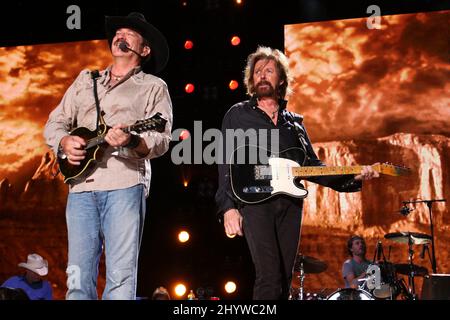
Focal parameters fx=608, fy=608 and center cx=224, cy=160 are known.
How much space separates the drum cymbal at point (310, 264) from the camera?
722 cm

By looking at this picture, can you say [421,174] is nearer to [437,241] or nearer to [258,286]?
[437,241]

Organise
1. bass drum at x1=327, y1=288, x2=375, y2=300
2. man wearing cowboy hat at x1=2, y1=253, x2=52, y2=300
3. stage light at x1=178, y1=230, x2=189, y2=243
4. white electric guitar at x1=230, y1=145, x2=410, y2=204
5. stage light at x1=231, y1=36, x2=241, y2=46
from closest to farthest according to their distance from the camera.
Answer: white electric guitar at x1=230, y1=145, x2=410, y2=204, bass drum at x1=327, y1=288, x2=375, y2=300, man wearing cowboy hat at x1=2, y1=253, x2=52, y2=300, stage light at x1=231, y1=36, x2=241, y2=46, stage light at x1=178, y1=230, x2=189, y2=243

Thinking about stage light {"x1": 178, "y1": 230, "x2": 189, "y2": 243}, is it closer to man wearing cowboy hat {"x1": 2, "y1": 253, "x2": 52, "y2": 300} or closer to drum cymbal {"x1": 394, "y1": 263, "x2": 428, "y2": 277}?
man wearing cowboy hat {"x1": 2, "y1": 253, "x2": 52, "y2": 300}

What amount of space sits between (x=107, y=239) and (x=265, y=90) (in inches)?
55.9

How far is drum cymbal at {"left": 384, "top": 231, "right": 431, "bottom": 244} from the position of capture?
6.95 m

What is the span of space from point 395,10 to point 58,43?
454cm

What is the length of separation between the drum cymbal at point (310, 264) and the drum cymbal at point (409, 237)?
2.76 ft

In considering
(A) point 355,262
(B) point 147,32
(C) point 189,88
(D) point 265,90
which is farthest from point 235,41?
(D) point 265,90

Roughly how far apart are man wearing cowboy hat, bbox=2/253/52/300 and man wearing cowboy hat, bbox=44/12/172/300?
11.4 ft

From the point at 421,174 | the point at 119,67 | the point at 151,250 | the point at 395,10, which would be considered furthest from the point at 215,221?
the point at 119,67

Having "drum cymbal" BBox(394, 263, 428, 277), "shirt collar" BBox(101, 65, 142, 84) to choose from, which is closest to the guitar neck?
"shirt collar" BBox(101, 65, 142, 84)

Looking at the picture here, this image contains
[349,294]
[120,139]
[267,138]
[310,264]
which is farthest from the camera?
[310,264]

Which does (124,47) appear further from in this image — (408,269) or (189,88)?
(408,269)

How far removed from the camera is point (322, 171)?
393 centimetres
